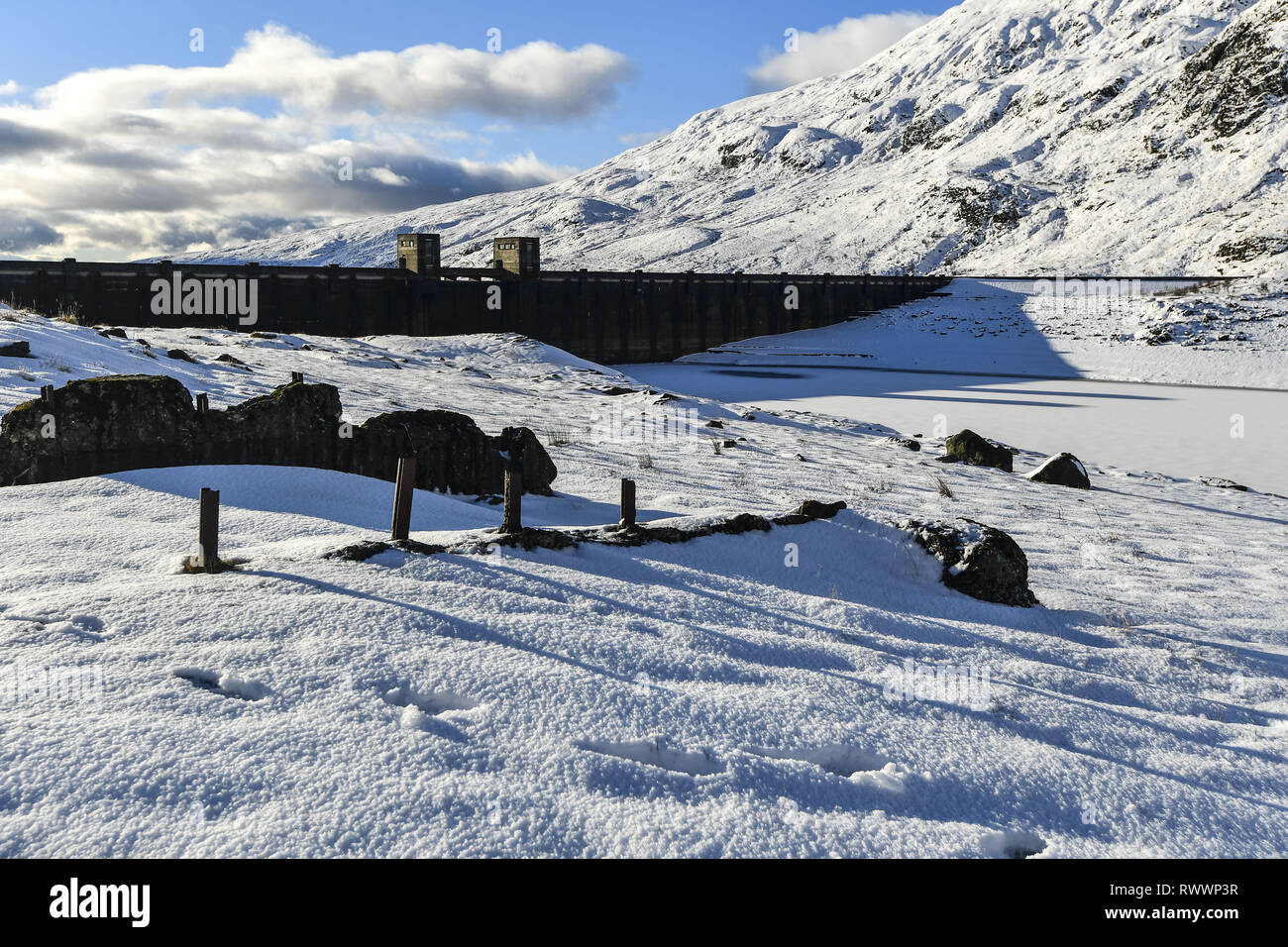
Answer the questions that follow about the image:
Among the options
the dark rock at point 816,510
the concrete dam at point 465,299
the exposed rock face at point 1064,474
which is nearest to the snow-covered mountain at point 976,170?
the concrete dam at point 465,299

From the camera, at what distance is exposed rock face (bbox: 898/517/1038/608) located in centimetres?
567

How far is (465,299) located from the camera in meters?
35.8

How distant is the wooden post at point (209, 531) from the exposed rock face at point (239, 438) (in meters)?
2.41

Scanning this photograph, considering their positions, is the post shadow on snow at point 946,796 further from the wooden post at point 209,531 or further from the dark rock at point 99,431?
the dark rock at point 99,431

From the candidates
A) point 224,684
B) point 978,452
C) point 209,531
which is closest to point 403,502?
point 209,531

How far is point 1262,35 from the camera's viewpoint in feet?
232

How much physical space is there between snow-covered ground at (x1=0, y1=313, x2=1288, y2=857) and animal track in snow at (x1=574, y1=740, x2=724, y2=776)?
0.01 m

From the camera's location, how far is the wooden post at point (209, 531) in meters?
4.27

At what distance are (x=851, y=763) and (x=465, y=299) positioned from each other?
3430 centimetres

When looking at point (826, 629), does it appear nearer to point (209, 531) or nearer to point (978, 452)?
point (209, 531)
